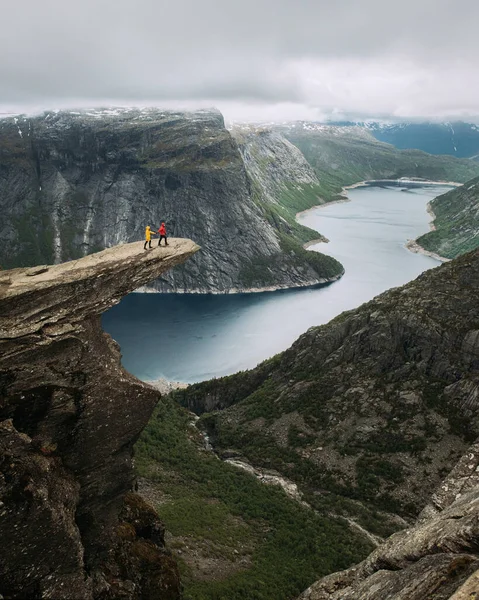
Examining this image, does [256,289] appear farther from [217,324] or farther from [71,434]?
[71,434]

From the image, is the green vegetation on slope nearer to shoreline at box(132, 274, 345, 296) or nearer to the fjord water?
the fjord water

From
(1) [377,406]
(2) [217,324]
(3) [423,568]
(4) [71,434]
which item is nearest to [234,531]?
(4) [71,434]

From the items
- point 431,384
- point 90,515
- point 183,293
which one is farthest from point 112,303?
point 183,293

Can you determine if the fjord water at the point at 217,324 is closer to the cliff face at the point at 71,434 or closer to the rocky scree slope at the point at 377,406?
the rocky scree slope at the point at 377,406

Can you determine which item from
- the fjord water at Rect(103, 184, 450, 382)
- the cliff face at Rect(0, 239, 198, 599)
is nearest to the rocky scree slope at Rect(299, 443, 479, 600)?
the cliff face at Rect(0, 239, 198, 599)

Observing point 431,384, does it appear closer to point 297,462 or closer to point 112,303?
point 297,462

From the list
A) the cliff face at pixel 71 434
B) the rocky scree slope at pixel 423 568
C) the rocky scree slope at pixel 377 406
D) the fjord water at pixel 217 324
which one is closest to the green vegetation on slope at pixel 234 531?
the rocky scree slope at pixel 377 406
